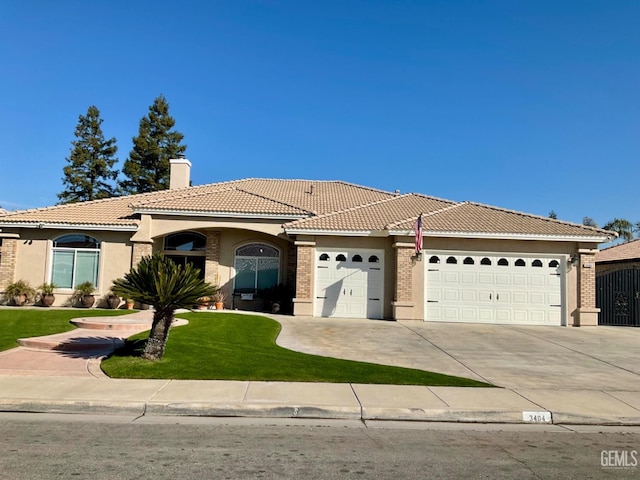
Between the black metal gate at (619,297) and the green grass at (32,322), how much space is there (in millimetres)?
19918

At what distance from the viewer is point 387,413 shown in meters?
7.12

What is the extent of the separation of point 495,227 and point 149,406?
49.5 ft

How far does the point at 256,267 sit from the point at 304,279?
310 centimetres

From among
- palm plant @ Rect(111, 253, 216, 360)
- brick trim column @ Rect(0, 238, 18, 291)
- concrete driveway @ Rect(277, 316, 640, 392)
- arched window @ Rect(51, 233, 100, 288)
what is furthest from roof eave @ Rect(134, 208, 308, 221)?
palm plant @ Rect(111, 253, 216, 360)

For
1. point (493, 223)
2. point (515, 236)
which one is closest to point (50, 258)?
point (493, 223)

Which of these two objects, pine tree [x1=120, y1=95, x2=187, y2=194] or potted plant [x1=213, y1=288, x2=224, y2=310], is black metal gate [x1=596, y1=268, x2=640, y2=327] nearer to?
potted plant [x1=213, y1=288, x2=224, y2=310]

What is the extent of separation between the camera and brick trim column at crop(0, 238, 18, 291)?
1905 centimetres

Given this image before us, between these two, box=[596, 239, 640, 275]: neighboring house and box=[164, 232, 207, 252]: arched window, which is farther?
box=[596, 239, 640, 275]: neighboring house

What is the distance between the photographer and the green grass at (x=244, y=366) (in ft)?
29.1

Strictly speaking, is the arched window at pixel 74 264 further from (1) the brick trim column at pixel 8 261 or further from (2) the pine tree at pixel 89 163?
(2) the pine tree at pixel 89 163

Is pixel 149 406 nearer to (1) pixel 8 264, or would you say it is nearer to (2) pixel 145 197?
(1) pixel 8 264

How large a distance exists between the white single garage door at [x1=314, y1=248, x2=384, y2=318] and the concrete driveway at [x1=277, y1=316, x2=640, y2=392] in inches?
39.9

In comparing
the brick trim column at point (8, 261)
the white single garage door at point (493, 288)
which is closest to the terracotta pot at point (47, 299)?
the brick trim column at point (8, 261)

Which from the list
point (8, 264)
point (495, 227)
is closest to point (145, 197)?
point (8, 264)
